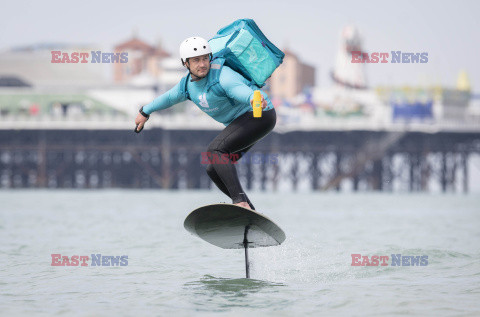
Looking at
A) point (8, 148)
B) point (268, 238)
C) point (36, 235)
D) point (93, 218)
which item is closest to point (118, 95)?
point (8, 148)

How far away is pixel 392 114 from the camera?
79.6 metres

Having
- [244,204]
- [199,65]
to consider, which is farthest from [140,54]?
[199,65]

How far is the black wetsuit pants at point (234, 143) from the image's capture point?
930 cm

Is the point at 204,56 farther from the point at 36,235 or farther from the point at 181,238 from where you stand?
the point at 36,235

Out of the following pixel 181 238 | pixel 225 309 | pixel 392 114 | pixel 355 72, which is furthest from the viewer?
pixel 355 72

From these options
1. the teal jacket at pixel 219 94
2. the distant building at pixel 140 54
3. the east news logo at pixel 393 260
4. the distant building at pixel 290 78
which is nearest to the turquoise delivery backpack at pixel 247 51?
the teal jacket at pixel 219 94

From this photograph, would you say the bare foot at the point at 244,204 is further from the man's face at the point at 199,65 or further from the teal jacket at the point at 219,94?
the man's face at the point at 199,65

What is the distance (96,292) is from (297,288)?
1.87 metres

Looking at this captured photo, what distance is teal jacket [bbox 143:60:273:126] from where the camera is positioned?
29.4 ft

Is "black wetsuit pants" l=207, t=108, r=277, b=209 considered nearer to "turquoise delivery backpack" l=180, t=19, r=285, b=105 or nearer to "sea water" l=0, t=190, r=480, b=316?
"turquoise delivery backpack" l=180, t=19, r=285, b=105

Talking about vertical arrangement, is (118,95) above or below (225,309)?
above

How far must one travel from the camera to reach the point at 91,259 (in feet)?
42.1

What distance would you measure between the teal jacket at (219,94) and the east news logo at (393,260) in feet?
11.3

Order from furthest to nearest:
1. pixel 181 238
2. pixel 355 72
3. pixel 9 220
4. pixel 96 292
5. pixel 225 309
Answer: pixel 355 72 < pixel 9 220 < pixel 181 238 < pixel 96 292 < pixel 225 309
